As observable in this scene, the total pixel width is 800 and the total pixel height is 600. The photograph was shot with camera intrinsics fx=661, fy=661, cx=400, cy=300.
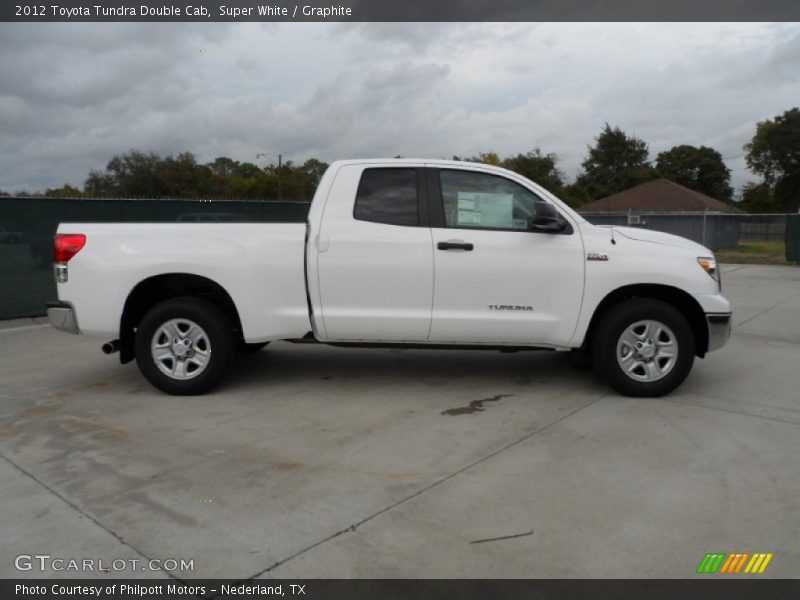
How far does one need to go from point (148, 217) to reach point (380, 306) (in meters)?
7.14

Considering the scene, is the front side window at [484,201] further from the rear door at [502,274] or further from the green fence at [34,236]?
the green fence at [34,236]

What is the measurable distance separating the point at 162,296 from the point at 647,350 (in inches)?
163

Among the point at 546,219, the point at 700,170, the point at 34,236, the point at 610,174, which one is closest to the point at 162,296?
the point at 546,219

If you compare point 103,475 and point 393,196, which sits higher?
point 393,196

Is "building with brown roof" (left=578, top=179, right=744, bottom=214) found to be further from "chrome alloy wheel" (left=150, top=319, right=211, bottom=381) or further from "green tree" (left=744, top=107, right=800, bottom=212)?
"chrome alloy wheel" (left=150, top=319, right=211, bottom=381)

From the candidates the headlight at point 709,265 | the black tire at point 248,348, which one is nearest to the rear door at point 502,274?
the headlight at point 709,265

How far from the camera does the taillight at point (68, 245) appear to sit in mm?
5383

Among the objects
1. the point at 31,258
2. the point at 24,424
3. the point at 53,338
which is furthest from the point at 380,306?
the point at 31,258

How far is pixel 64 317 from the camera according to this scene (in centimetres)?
545

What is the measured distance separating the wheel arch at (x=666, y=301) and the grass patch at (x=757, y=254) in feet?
57.0

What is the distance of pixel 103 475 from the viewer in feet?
13.0

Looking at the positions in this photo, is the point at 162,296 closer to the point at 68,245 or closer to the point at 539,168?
the point at 68,245

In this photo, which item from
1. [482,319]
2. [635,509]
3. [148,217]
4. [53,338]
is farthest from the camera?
[148,217]

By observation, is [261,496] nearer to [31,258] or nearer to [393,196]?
[393,196]
